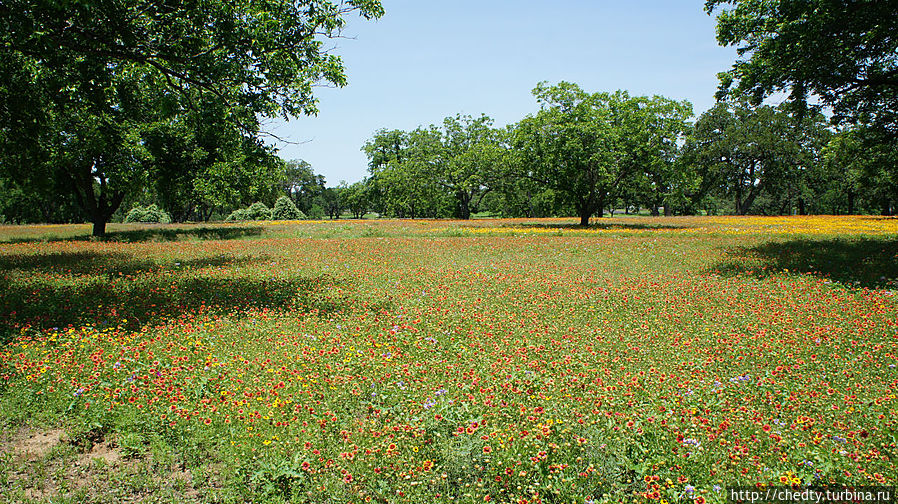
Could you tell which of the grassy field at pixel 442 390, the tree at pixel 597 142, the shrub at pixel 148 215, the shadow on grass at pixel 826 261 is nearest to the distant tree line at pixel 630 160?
the tree at pixel 597 142

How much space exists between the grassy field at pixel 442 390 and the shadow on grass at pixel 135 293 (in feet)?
0.34

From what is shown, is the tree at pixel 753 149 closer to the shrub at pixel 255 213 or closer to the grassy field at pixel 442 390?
the grassy field at pixel 442 390

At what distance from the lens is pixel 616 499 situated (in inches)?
140

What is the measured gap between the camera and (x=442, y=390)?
529cm

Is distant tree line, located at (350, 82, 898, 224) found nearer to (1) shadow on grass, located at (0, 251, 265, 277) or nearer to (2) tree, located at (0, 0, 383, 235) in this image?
(2) tree, located at (0, 0, 383, 235)

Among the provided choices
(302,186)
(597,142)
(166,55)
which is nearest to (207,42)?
(166,55)

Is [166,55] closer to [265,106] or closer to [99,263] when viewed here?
[265,106]

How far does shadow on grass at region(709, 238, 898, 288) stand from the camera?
1230 centimetres

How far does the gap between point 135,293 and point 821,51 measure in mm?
19693

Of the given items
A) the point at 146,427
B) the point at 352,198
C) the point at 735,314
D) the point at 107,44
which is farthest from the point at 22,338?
the point at 352,198

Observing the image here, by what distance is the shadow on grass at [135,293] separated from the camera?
839 cm

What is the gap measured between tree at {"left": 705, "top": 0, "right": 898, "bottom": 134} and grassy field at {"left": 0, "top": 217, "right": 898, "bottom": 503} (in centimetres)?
713

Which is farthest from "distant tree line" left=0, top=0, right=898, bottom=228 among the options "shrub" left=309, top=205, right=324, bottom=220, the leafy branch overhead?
"shrub" left=309, top=205, right=324, bottom=220

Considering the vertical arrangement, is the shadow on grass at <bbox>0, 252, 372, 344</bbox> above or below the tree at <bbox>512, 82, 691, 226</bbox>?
below
